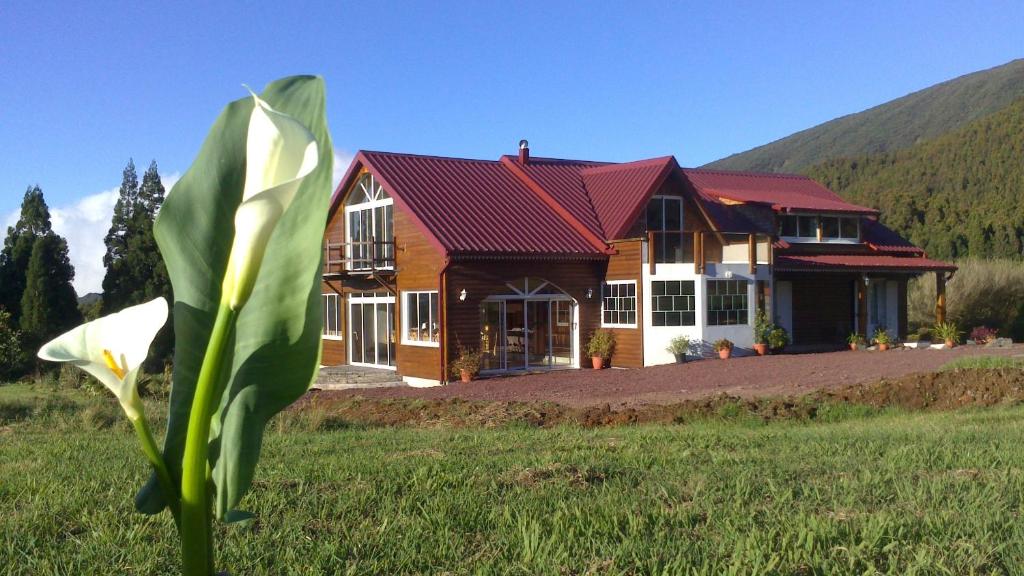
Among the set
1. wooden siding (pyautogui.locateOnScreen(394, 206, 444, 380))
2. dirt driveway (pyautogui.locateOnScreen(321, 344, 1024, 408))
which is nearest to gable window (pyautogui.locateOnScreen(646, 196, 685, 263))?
dirt driveway (pyautogui.locateOnScreen(321, 344, 1024, 408))

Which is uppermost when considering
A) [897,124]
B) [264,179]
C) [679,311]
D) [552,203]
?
[897,124]

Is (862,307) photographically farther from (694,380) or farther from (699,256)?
(694,380)

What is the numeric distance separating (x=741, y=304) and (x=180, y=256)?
23.2m

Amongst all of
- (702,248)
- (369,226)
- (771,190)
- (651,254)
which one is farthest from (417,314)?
(771,190)

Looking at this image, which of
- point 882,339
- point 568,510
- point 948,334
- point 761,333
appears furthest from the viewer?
point 948,334

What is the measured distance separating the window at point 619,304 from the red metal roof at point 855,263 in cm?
469

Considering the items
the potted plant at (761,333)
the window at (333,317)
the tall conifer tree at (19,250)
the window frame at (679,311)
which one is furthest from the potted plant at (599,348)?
the tall conifer tree at (19,250)

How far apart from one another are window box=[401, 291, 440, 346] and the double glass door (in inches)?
45.7

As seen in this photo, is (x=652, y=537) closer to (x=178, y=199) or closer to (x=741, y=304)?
(x=178, y=199)

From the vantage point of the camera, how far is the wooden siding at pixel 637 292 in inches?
898

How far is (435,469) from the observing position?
593 centimetres

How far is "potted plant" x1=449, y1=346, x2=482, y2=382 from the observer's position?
2072 centimetres

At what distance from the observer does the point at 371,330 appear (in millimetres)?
24594

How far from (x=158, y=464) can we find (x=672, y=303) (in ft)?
72.0
